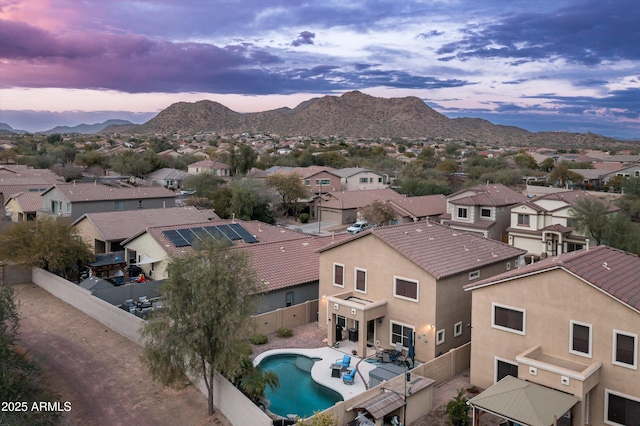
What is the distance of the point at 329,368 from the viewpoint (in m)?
22.9

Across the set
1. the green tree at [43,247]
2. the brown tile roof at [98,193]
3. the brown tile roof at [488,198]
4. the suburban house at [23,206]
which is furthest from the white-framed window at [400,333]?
the suburban house at [23,206]

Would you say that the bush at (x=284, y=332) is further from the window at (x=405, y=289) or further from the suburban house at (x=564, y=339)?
the suburban house at (x=564, y=339)

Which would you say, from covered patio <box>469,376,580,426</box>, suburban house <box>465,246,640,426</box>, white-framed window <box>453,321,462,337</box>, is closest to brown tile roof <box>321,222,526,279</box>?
white-framed window <box>453,321,462,337</box>

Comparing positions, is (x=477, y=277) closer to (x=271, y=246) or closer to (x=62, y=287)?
(x=271, y=246)

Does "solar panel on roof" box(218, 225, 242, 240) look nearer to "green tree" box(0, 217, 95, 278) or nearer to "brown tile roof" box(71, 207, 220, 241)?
"brown tile roof" box(71, 207, 220, 241)

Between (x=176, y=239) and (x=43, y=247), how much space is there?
8195 mm

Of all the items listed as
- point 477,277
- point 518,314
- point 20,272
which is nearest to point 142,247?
point 20,272

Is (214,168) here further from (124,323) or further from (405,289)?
(405,289)

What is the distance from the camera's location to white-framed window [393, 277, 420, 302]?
2405 cm

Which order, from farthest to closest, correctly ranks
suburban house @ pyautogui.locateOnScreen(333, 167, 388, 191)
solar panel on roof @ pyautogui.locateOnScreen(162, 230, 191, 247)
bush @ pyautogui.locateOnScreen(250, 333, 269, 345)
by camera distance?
1. suburban house @ pyautogui.locateOnScreen(333, 167, 388, 191)
2. solar panel on roof @ pyautogui.locateOnScreen(162, 230, 191, 247)
3. bush @ pyautogui.locateOnScreen(250, 333, 269, 345)

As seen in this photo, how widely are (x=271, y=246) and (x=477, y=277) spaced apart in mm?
13395

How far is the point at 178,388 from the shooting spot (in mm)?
19844

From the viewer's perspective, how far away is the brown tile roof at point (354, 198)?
64.2 meters

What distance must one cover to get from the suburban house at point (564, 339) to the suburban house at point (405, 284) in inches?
108
